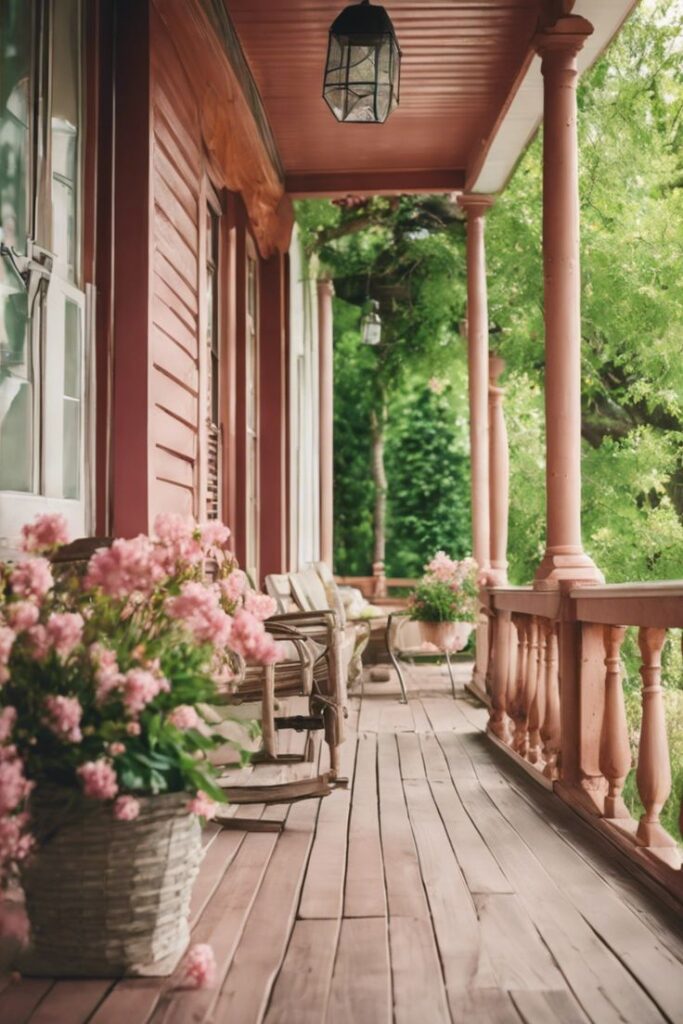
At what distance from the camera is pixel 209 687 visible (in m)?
2.21

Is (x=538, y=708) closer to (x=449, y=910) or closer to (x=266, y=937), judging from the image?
(x=449, y=910)

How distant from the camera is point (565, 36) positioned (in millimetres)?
4660

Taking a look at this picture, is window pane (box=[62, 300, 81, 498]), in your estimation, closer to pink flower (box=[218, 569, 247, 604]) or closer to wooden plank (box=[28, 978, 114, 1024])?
pink flower (box=[218, 569, 247, 604])

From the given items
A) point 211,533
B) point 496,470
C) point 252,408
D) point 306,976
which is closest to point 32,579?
point 211,533

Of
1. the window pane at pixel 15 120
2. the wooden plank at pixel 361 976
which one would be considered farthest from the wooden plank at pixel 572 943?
the window pane at pixel 15 120

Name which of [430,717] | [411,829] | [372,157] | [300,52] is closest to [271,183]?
[372,157]

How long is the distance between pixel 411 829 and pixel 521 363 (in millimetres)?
8171

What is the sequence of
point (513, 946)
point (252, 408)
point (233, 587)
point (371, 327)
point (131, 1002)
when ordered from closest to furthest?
1. point (131, 1002)
2. point (513, 946)
3. point (233, 587)
4. point (252, 408)
5. point (371, 327)

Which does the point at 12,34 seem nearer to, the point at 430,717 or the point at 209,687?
the point at 209,687

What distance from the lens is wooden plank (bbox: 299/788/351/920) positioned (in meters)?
2.78

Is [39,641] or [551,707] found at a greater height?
[39,641]

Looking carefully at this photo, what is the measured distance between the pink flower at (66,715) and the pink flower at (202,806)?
280 mm

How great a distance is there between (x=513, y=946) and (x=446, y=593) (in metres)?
5.41

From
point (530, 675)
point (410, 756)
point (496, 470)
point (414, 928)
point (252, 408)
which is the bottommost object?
point (410, 756)
